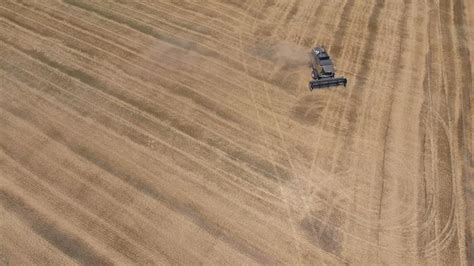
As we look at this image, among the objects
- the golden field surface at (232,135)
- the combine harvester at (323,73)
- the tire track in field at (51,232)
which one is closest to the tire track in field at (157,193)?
the golden field surface at (232,135)

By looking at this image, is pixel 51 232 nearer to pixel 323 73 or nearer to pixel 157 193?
pixel 157 193

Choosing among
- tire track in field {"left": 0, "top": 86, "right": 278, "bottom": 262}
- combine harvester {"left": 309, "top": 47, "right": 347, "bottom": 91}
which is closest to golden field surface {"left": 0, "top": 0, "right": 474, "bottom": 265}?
tire track in field {"left": 0, "top": 86, "right": 278, "bottom": 262}

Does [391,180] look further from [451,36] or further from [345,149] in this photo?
[451,36]

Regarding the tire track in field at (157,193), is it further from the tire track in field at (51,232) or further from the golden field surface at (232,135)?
the tire track in field at (51,232)

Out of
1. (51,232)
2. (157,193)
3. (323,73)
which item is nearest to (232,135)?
(157,193)

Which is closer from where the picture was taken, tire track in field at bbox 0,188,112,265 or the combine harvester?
tire track in field at bbox 0,188,112,265

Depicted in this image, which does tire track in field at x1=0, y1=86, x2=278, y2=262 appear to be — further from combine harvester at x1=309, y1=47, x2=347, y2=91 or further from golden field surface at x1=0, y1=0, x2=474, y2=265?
combine harvester at x1=309, y1=47, x2=347, y2=91
